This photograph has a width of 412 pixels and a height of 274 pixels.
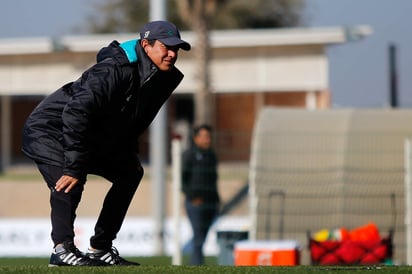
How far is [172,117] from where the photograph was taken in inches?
1708

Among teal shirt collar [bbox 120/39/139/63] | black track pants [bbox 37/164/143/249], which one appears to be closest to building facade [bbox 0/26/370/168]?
black track pants [bbox 37/164/143/249]

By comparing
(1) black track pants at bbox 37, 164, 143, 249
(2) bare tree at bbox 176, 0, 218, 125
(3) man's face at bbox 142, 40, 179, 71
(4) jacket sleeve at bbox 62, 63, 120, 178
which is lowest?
(1) black track pants at bbox 37, 164, 143, 249

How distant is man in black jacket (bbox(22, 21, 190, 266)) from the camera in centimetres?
767

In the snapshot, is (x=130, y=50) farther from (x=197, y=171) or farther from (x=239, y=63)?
(x=239, y=63)

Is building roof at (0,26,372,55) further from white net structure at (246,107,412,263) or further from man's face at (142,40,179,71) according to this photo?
man's face at (142,40,179,71)

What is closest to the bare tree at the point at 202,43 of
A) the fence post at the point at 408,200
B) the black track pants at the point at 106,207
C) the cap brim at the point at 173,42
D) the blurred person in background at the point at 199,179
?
the blurred person in background at the point at 199,179

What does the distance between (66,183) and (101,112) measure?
509 mm

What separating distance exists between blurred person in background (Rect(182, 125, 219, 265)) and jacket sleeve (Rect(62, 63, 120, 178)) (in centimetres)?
760

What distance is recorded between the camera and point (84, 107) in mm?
7605

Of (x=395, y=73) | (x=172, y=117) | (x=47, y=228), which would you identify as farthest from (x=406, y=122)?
(x=172, y=117)

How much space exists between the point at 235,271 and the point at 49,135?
5.39 ft

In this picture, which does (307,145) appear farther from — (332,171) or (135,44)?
(135,44)

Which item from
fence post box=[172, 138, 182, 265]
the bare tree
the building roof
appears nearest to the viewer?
fence post box=[172, 138, 182, 265]

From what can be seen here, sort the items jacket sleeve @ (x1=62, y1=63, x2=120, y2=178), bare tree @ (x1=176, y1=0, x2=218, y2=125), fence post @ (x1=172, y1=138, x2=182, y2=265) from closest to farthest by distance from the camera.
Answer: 1. jacket sleeve @ (x1=62, y1=63, x2=120, y2=178)
2. fence post @ (x1=172, y1=138, x2=182, y2=265)
3. bare tree @ (x1=176, y1=0, x2=218, y2=125)
